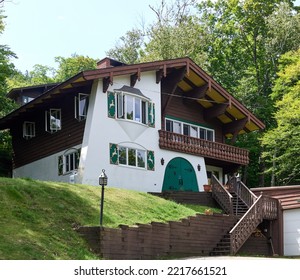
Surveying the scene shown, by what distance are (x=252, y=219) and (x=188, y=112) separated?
1046 cm

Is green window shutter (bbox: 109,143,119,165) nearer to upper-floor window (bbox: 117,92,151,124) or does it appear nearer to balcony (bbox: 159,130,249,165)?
upper-floor window (bbox: 117,92,151,124)

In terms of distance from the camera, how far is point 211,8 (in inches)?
2066

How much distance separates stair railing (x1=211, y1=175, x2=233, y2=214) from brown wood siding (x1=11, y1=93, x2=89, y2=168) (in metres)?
6.98

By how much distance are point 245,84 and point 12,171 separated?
66.4 ft

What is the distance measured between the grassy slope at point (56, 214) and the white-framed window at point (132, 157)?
17.7ft

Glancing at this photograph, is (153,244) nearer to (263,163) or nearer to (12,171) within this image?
(12,171)

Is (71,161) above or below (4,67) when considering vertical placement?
below

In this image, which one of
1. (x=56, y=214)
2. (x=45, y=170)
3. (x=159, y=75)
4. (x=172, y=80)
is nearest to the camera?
(x=56, y=214)

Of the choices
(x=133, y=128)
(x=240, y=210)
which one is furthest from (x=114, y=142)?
(x=240, y=210)

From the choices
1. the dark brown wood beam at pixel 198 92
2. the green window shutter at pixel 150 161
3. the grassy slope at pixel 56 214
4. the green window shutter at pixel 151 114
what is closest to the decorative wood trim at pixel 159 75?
the green window shutter at pixel 151 114

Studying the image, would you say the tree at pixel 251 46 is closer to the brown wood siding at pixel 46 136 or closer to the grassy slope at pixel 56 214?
the brown wood siding at pixel 46 136

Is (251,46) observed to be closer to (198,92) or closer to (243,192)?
(198,92)

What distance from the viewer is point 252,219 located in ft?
81.1

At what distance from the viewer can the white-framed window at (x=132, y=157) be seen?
28219mm
